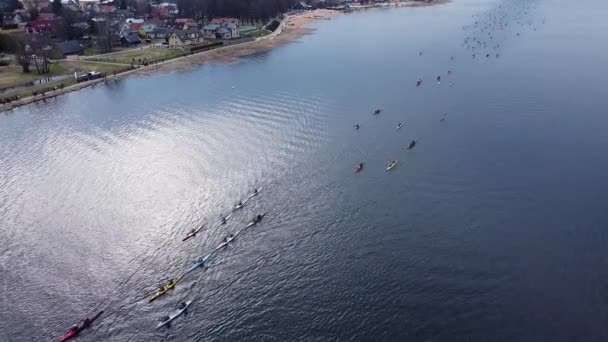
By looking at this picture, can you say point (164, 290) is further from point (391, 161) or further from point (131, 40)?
point (131, 40)

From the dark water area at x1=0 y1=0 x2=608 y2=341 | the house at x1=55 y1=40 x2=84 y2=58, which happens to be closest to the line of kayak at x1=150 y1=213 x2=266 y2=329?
the dark water area at x1=0 y1=0 x2=608 y2=341

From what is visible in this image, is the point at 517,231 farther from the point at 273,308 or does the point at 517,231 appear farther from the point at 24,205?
the point at 24,205

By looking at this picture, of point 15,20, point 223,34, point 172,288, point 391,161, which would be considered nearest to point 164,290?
point 172,288

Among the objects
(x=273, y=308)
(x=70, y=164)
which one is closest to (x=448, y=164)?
(x=273, y=308)

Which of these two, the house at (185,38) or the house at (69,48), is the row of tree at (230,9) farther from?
the house at (69,48)

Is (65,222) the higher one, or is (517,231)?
(65,222)
